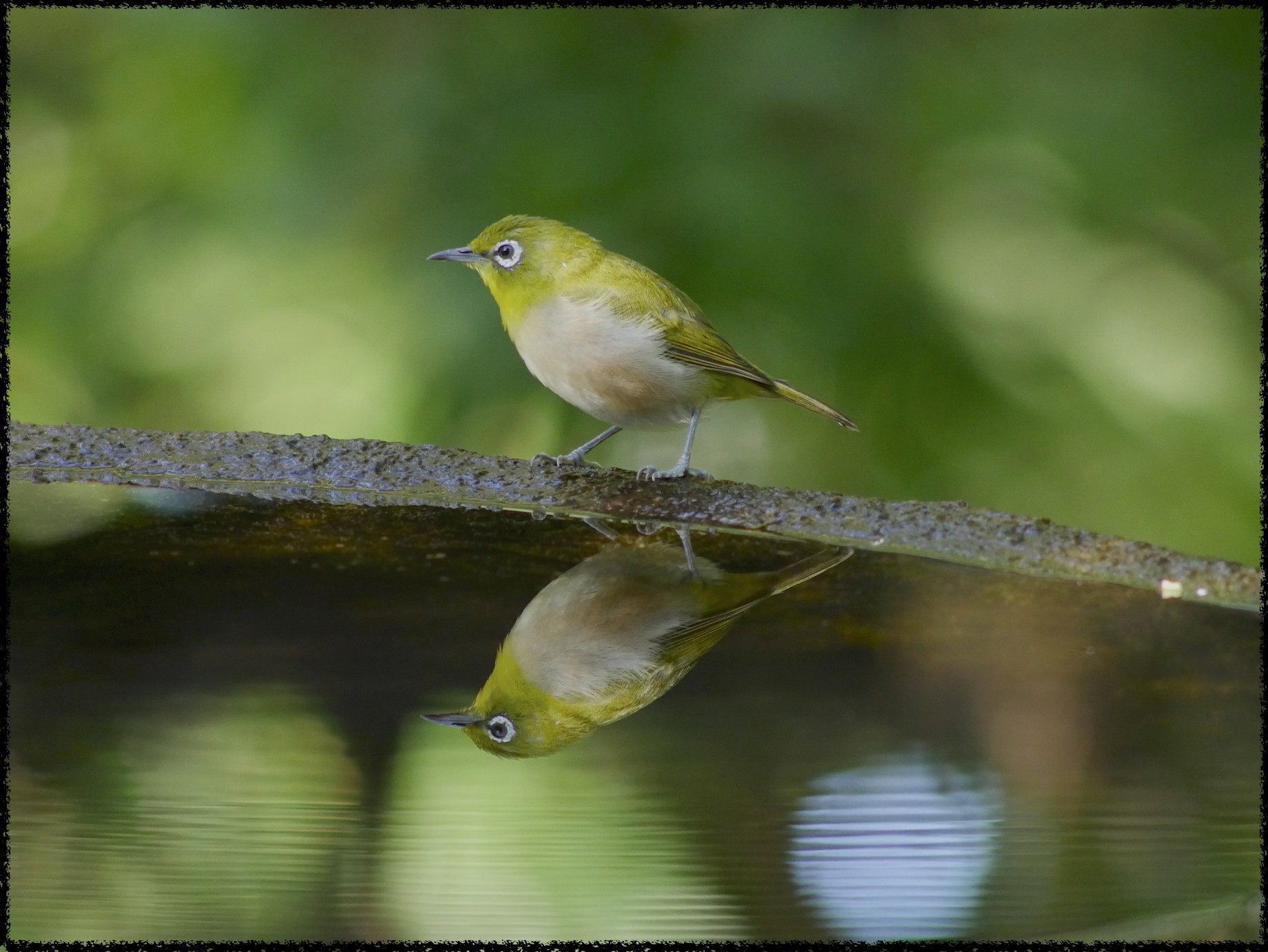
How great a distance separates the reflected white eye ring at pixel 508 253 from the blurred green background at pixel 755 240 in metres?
0.91

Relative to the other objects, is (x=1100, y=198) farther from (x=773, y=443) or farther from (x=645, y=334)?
(x=645, y=334)

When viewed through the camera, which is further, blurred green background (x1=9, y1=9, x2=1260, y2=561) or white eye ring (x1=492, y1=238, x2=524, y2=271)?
blurred green background (x1=9, y1=9, x2=1260, y2=561)

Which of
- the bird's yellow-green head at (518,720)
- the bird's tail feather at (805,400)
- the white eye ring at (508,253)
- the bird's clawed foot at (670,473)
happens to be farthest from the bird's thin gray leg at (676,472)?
the bird's yellow-green head at (518,720)

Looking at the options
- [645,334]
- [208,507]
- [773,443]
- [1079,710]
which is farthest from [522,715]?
[773,443]

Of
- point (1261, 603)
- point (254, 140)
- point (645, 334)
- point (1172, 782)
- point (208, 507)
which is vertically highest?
point (254, 140)

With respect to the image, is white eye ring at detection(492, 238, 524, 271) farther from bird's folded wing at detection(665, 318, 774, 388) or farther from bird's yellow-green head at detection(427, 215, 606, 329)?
bird's folded wing at detection(665, 318, 774, 388)

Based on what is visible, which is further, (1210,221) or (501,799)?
(1210,221)

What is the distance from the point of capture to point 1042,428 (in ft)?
15.2

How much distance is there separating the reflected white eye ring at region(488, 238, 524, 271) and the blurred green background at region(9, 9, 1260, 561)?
911 millimetres

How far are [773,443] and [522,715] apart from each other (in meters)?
3.20

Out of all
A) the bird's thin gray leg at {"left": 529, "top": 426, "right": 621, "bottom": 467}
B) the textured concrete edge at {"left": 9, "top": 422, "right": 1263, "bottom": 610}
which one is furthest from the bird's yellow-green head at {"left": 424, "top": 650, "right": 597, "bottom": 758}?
the bird's thin gray leg at {"left": 529, "top": 426, "right": 621, "bottom": 467}

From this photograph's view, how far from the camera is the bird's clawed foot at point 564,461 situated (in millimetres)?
3418

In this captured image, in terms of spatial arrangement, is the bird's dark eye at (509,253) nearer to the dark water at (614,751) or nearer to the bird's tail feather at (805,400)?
the bird's tail feather at (805,400)

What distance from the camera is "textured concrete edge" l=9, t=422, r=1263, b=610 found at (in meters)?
2.69
